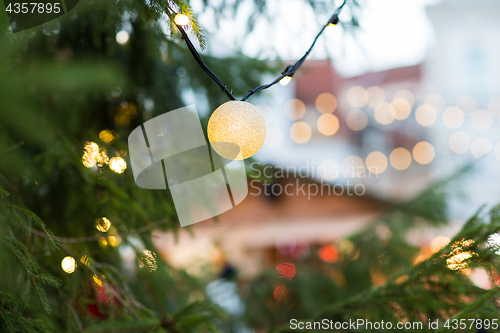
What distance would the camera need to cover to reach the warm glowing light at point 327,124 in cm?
505

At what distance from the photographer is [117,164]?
63 centimetres

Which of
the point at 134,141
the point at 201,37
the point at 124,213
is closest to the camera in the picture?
the point at 201,37

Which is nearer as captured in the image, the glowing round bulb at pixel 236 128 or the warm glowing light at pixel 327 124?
the glowing round bulb at pixel 236 128

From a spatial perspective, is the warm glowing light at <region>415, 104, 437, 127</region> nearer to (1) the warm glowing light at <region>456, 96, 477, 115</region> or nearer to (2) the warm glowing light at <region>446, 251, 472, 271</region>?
(1) the warm glowing light at <region>456, 96, 477, 115</region>

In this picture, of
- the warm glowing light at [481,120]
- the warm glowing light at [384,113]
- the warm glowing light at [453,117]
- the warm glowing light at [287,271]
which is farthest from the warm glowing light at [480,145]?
the warm glowing light at [287,271]

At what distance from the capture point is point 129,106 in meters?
0.85

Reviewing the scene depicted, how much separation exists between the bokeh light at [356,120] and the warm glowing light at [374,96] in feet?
1.30

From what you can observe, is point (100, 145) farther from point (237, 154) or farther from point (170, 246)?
point (170, 246)

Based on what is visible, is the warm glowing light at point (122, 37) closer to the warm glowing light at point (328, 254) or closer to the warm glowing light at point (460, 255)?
the warm glowing light at point (460, 255)

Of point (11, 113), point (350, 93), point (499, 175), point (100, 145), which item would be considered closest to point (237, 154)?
point (11, 113)

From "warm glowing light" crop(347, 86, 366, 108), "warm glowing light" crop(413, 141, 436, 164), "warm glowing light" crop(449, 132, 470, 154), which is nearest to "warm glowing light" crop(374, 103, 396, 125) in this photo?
"warm glowing light" crop(347, 86, 366, 108)

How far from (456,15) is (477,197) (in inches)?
112

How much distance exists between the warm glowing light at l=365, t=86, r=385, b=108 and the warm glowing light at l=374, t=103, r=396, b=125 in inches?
6.3

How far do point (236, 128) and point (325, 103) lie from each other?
16.9 feet
